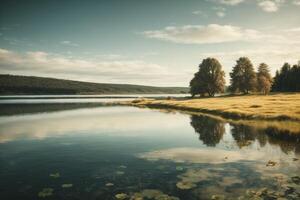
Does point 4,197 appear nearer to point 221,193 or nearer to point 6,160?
point 6,160

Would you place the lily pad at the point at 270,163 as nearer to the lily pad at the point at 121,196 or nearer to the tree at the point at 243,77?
the lily pad at the point at 121,196

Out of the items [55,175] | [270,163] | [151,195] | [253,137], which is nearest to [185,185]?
[151,195]

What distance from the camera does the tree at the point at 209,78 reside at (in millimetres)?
112688

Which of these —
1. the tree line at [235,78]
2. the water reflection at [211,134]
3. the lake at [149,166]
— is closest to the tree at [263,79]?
the tree line at [235,78]

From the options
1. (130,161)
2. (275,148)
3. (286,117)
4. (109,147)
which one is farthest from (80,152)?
(286,117)

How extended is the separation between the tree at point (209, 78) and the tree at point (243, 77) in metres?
4.40

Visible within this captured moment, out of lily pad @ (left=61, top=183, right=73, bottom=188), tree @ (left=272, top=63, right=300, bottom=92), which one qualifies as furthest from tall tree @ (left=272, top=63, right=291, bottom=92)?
lily pad @ (left=61, top=183, right=73, bottom=188)

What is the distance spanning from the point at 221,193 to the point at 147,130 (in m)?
26.3

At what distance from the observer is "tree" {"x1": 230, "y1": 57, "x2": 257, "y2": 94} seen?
111 meters

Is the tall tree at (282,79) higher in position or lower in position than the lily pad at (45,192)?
higher

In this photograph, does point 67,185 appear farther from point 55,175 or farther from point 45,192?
point 55,175

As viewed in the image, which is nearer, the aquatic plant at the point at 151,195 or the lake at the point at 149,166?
the aquatic plant at the point at 151,195

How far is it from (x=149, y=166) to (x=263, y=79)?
97.6m

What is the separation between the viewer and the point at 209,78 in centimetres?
11294
